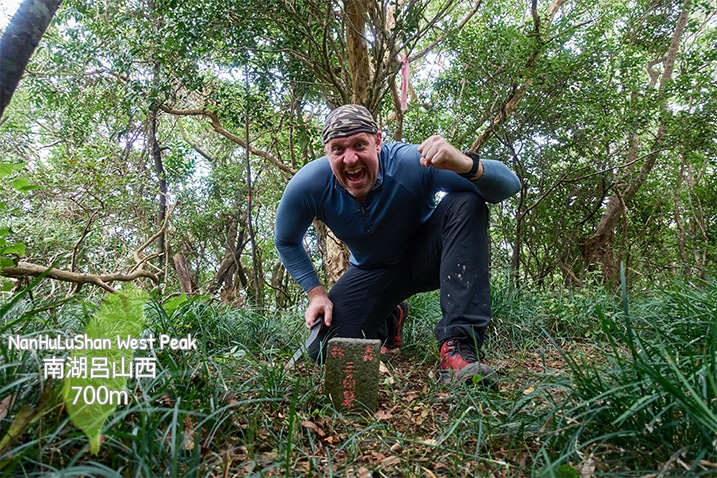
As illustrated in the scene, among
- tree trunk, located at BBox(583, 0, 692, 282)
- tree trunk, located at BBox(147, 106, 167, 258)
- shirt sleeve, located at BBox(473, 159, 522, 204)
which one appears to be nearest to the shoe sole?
shirt sleeve, located at BBox(473, 159, 522, 204)

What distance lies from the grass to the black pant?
33 cm

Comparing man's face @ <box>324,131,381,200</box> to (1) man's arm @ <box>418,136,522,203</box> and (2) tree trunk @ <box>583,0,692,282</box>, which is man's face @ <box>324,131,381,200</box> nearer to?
(1) man's arm @ <box>418,136,522,203</box>

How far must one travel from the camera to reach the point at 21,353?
53.6 inches

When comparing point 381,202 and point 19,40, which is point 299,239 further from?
point 19,40

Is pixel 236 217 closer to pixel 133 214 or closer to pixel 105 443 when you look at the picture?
pixel 133 214

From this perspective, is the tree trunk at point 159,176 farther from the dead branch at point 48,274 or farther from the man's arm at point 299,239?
the man's arm at point 299,239

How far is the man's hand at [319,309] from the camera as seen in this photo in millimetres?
2574

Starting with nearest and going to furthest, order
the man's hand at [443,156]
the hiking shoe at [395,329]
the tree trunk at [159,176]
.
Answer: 1. the man's hand at [443,156]
2. the hiking shoe at [395,329]
3. the tree trunk at [159,176]

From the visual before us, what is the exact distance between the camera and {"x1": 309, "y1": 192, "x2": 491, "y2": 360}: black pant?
2.26m

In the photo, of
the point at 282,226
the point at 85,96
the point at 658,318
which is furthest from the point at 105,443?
the point at 85,96

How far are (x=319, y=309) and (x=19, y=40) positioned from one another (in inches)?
72.4

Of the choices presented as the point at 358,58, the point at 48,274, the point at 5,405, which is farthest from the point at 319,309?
the point at 358,58

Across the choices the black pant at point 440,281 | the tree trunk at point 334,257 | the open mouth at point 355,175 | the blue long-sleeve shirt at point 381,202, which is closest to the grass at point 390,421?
the black pant at point 440,281

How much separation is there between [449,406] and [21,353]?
1553 mm
